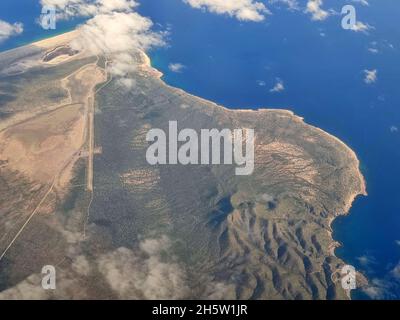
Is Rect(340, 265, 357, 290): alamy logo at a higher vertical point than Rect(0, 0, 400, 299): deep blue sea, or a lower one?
lower

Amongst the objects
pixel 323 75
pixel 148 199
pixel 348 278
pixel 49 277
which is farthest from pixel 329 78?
pixel 49 277

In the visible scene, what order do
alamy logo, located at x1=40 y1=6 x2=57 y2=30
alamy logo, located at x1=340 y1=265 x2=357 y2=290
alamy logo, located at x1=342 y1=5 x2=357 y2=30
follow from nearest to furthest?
alamy logo, located at x1=340 y1=265 x2=357 y2=290, alamy logo, located at x1=40 y1=6 x2=57 y2=30, alamy logo, located at x1=342 y1=5 x2=357 y2=30

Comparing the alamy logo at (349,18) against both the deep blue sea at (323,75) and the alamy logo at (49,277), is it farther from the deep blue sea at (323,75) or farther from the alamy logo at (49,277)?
the alamy logo at (49,277)

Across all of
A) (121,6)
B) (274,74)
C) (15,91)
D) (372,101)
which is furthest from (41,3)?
(372,101)

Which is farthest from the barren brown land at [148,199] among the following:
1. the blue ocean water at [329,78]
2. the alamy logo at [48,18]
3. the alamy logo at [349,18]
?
the alamy logo at [349,18]

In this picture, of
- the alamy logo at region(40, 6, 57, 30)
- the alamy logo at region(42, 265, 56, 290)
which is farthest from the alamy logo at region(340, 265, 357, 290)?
the alamy logo at region(40, 6, 57, 30)

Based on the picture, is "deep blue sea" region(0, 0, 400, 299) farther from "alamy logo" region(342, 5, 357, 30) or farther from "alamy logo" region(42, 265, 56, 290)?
"alamy logo" region(42, 265, 56, 290)
